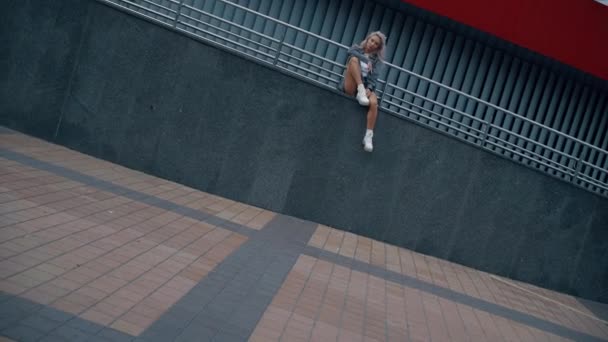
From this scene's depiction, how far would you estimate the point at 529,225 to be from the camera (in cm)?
1124

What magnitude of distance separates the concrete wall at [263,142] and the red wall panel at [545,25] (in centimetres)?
241

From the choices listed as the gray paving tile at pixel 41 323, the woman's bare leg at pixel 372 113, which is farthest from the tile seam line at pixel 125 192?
the gray paving tile at pixel 41 323

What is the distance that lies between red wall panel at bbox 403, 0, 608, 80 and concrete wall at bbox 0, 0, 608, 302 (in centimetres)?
241

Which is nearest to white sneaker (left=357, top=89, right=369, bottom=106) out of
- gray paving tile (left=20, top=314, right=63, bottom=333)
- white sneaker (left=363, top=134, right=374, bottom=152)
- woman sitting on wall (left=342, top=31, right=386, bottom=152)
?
woman sitting on wall (left=342, top=31, right=386, bottom=152)

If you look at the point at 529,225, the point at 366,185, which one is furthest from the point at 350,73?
the point at 529,225

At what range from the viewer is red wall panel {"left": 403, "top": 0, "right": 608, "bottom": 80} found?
1227 cm

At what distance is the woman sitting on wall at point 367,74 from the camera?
10867 millimetres

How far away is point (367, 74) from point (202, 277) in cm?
517

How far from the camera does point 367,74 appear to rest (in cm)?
1110

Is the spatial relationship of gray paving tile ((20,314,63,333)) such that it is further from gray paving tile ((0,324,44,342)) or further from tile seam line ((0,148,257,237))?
tile seam line ((0,148,257,237))

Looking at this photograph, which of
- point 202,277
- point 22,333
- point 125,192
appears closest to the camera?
point 22,333

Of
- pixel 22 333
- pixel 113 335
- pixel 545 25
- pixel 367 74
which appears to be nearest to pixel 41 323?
pixel 22 333

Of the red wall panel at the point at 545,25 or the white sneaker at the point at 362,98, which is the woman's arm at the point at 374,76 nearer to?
the white sneaker at the point at 362,98

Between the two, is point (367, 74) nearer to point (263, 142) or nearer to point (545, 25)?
point (263, 142)
